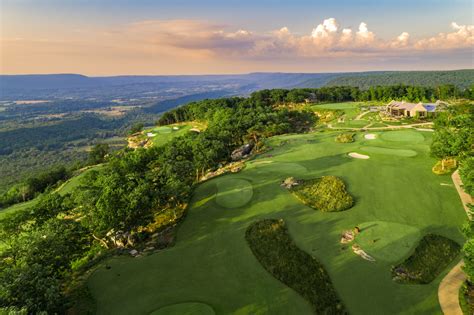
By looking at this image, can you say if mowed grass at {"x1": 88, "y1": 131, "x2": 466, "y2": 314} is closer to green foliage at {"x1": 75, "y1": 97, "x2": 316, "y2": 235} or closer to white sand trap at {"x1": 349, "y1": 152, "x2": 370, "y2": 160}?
green foliage at {"x1": 75, "y1": 97, "x2": 316, "y2": 235}

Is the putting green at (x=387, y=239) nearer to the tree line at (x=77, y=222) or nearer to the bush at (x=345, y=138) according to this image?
the tree line at (x=77, y=222)

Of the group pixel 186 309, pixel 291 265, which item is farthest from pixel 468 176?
pixel 186 309

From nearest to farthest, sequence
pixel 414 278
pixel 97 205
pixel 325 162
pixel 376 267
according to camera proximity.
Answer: pixel 414 278 < pixel 376 267 < pixel 97 205 < pixel 325 162

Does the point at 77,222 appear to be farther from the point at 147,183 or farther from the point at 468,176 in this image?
the point at 468,176

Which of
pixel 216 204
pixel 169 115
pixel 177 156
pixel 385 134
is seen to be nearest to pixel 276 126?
pixel 385 134

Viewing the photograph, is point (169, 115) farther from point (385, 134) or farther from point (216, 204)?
point (216, 204)

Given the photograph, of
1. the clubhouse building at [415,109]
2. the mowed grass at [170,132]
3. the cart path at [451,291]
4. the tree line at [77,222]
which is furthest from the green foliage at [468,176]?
the mowed grass at [170,132]
